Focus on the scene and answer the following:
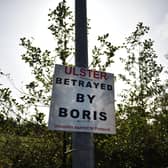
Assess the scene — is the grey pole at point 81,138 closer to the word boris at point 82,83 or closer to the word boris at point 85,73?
the word boris at point 85,73

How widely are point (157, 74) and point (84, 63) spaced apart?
9.82m

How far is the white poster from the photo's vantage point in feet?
11.3

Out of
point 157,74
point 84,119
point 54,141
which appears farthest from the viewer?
point 157,74

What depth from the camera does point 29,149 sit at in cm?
806

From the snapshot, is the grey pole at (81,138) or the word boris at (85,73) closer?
the grey pole at (81,138)

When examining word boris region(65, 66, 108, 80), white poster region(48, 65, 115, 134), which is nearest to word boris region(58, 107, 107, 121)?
white poster region(48, 65, 115, 134)

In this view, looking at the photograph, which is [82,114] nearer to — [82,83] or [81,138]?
[81,138]

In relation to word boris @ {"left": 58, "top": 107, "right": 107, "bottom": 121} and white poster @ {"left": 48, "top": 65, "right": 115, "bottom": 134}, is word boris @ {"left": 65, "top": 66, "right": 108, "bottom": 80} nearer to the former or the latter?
white poster @ {"left": 48, "top": 65, "right": 115, "bottom": 134}

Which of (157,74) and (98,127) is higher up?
(157,74)

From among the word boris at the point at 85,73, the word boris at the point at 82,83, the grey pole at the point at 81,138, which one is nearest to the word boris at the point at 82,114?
the grey pole at the point at 81,138

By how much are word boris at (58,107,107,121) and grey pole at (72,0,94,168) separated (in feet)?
0.60

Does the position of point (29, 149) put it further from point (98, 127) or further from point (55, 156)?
A: point (98, 127)

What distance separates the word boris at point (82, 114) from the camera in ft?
11.3

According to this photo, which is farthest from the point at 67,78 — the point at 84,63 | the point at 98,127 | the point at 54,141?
the point at 54,141
